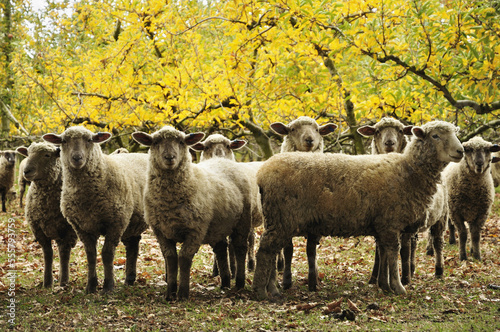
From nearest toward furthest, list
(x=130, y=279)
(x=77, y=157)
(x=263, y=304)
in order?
(x=263, y=304) < (x=77, y=157) < (x=130, y=279)

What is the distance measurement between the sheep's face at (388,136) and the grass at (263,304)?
1.95 m

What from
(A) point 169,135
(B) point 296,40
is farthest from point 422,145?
(B) point 296,40

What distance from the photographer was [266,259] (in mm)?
6270

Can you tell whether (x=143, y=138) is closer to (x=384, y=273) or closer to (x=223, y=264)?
(x=223, y=264)

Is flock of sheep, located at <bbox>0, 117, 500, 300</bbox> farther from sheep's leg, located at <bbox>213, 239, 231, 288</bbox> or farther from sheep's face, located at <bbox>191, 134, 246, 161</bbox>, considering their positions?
sheep's face, located at <bbox>191, 134, 246, 161</bbox>

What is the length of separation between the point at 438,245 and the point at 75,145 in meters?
5.23

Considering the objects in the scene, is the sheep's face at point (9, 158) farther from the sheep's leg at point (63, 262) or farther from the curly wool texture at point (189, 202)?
the curly wool texture at point (189, 202)

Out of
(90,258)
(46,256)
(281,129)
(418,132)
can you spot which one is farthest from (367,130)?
(46,256)

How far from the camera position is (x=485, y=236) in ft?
38.4

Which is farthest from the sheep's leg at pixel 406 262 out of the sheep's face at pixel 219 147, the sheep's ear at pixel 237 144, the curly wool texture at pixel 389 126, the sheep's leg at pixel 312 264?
the sheep's face at pixel 219 147

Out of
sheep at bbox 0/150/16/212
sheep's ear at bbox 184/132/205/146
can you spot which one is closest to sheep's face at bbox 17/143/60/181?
sheep's ear at bbox 184/132/205/146

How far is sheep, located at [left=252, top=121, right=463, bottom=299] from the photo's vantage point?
6.25 metres

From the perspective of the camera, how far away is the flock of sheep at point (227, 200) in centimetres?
624

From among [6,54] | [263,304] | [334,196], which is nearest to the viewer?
[263,304]
